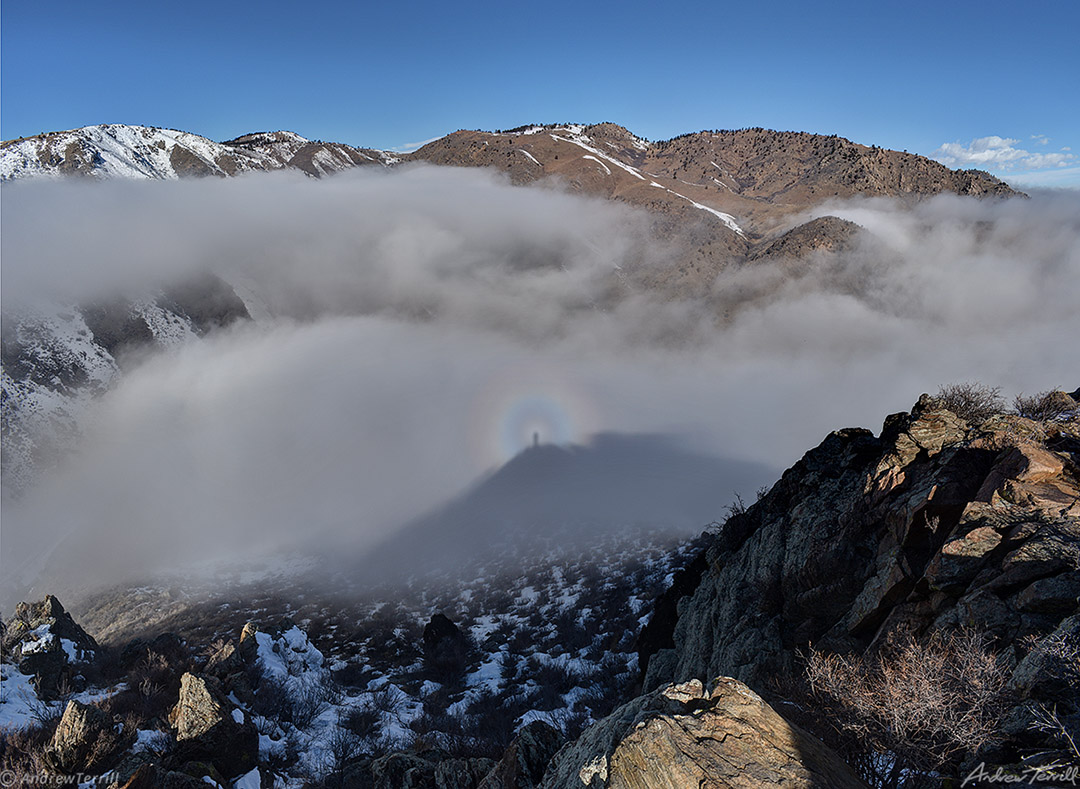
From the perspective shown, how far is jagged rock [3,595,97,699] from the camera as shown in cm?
1612

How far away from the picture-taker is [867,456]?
572 inches

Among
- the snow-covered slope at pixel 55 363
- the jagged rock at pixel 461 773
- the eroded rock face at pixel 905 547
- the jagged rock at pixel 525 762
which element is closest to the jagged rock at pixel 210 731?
the jagged rock at pixel 461 773

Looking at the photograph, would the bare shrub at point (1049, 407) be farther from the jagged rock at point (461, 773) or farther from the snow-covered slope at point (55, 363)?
the snow-covered slope at point (55, 363)

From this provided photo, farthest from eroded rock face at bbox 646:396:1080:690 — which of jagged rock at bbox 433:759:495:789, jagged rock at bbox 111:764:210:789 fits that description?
jagged rock at bbox 111:764:210:789

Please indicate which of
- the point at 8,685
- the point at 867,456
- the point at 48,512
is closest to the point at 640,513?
the point at 867,456

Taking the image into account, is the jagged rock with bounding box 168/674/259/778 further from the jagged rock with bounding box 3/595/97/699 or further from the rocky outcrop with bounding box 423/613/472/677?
the rocky outcrop with bounding box 423/613/472/677

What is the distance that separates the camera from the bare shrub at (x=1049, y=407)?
1224 cm

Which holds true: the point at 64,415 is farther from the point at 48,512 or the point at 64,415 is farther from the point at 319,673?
the point at 319,673

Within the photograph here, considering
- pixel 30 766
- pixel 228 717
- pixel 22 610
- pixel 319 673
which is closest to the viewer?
pixel 30 766

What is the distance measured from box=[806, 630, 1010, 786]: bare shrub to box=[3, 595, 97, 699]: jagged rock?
22.0 meters

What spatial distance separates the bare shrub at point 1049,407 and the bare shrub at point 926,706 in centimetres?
880

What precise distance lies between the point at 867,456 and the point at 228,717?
795 inches

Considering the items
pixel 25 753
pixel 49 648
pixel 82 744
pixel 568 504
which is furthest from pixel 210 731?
pixel 568 504

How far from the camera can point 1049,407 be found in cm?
1282
